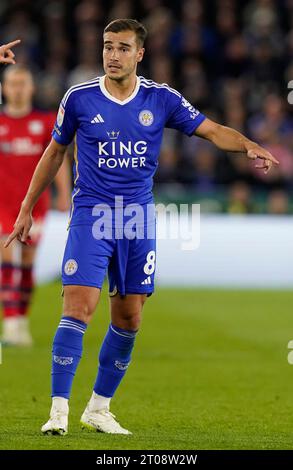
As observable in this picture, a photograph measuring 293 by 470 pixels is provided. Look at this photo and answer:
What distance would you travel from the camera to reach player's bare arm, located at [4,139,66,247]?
654 cm

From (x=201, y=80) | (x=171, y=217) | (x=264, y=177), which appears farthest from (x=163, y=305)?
(x=201, y=80)

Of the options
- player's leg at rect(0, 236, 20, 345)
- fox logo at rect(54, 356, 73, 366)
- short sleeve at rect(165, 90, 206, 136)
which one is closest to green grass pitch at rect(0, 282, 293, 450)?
player's leg at rect(0, 236, 20, 345)

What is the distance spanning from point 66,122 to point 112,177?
1.31ft

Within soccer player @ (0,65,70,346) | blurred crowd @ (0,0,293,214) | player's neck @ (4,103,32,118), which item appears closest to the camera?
soccer player @ (0,65,70,346)

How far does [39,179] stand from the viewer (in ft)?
21.5

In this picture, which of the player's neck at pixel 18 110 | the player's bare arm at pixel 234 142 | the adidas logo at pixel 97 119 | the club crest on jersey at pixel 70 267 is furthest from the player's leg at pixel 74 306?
the player's neck at pixel 18 110

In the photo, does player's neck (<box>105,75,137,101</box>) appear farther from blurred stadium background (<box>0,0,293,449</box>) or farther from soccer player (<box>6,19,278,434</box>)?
blurred stadium background (<box>0,0,293,449</box>)

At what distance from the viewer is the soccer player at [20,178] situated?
1127cm

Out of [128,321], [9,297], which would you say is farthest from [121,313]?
[9,297]

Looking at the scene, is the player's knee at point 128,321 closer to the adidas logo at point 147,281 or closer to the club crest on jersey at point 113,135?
the adidas logo at point 147,281

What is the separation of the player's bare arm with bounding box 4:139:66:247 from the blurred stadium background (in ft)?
3.65

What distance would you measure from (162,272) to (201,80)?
13.0 ft

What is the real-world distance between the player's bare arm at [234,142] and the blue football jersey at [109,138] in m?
0.26
